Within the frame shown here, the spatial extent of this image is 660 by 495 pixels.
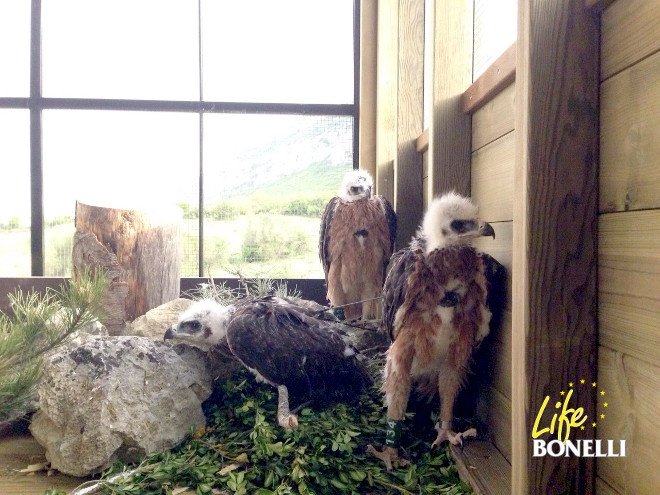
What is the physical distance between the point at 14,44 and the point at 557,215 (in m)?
5.75

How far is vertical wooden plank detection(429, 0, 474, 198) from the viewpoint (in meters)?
2.45

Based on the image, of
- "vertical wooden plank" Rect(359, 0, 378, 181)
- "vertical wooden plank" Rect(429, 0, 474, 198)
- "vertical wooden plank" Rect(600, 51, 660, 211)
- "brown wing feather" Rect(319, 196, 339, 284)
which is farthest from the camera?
"vertical wooden plank" Rect(359, 0, 378, 181)

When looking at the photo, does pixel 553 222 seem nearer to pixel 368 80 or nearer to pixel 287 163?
pixel 368 80

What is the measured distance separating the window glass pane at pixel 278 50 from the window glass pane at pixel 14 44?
180 cm

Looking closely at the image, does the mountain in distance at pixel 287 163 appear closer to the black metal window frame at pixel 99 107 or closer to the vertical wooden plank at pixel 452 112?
the black metal window frame at pixel 99 107

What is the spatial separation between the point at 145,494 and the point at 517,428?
138cm

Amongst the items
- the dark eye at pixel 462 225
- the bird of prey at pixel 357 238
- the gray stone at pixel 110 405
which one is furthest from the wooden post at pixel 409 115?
the gray stone at pixel 110 405

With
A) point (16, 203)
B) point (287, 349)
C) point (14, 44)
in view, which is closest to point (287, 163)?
point (16, 203)

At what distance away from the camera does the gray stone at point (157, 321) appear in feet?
11.4

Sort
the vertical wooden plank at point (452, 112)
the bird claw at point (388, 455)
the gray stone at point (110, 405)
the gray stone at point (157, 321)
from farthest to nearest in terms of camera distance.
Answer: the gray stone at point (157, 321), the vertical wooden plank at point (452, 112), the gray stone at point (110, 405), the bird claw at point (388, 455)

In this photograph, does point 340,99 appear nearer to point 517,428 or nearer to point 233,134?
point 233,134

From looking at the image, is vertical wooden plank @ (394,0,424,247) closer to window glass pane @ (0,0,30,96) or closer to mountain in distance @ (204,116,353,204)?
mountain in distance @ (204,116,353,204)

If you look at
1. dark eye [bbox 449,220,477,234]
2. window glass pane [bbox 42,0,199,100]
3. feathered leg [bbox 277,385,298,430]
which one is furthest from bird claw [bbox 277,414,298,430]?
window glass pane [bbox 42,0,199,100]

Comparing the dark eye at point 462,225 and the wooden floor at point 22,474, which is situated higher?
the dark eye at point 462,225
